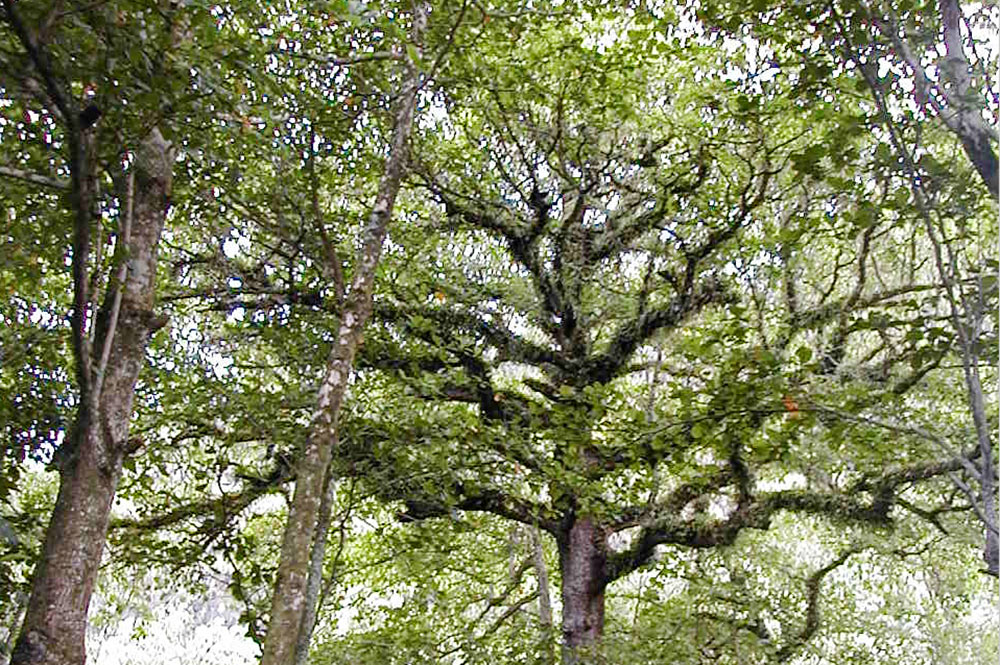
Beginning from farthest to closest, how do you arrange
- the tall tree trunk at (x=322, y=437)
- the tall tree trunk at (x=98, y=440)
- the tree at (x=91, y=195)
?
the tall tree trunk at (x=322, y=437), the tall tree trunk at (x=98, y=440), the tree at (x=91, y=195)

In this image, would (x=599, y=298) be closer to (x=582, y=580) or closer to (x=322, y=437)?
(x=582, y=580)

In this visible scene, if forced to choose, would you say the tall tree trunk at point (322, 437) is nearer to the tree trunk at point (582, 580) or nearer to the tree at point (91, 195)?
the tree at point (91, 195)

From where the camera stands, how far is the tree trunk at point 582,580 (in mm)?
7566

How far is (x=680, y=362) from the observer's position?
8.85 m

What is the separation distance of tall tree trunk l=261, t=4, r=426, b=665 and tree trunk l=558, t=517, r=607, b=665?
4630 millimetres

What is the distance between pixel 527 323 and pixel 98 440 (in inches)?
216

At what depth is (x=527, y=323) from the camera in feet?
27.3

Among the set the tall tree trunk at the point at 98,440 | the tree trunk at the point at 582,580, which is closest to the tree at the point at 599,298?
the tree trunk at the point at 582,580

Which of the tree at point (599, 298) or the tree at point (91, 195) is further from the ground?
the tree at point (599, 298)

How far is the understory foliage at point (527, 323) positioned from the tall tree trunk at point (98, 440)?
191mm

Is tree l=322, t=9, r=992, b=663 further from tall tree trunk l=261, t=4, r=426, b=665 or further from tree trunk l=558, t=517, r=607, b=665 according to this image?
tall tree trunk l=261, t=4, r=426, b=665

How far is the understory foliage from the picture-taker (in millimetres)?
4258

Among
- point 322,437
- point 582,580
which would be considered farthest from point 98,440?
point 582,580

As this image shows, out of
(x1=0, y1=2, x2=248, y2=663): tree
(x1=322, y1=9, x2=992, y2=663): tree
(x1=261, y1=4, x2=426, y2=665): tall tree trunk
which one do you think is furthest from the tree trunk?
(x1=0, y1=2, x2=248, y2=663): tree
